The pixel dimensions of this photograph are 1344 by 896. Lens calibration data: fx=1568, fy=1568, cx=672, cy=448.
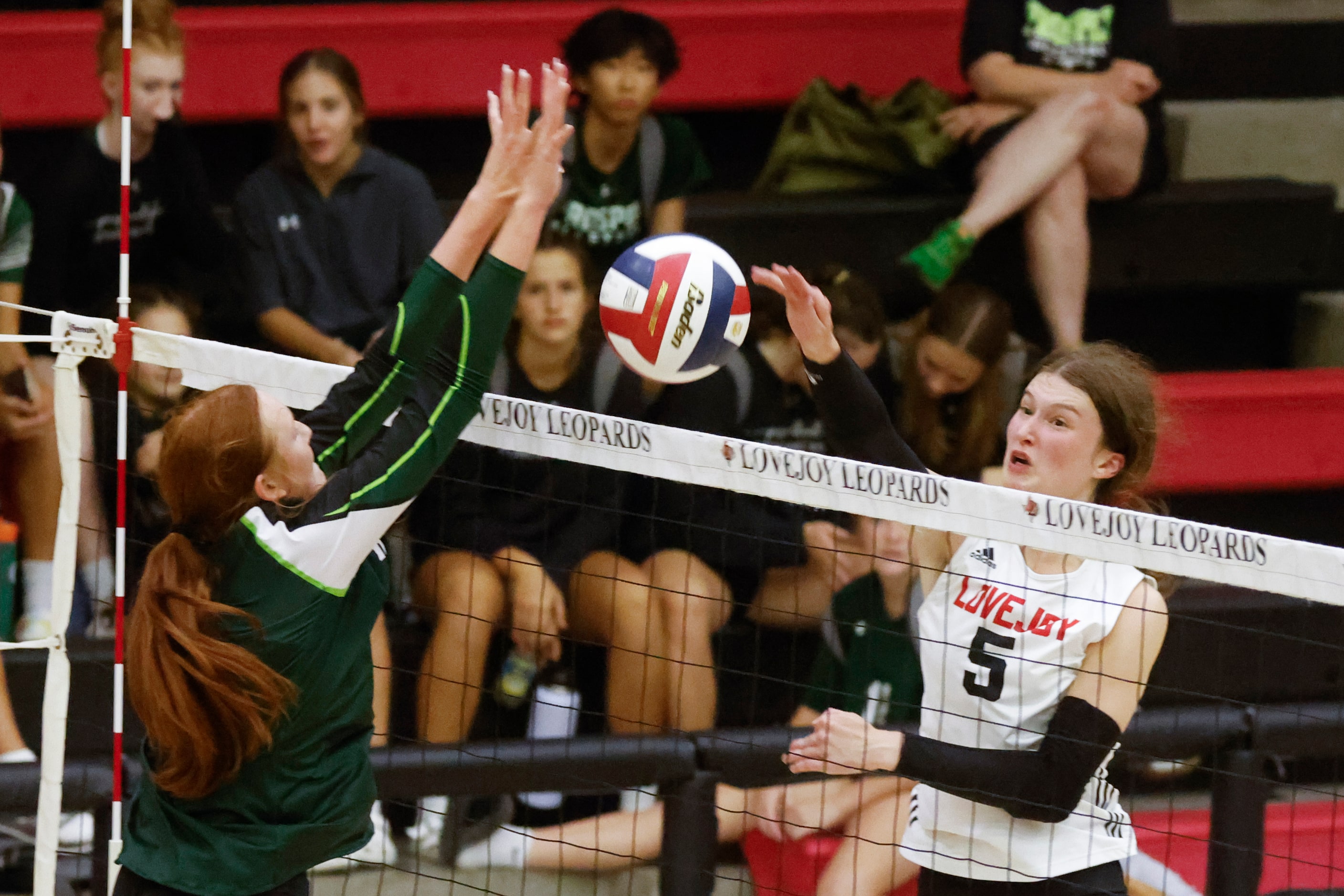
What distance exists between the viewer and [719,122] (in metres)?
6.38

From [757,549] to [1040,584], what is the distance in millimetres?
1576

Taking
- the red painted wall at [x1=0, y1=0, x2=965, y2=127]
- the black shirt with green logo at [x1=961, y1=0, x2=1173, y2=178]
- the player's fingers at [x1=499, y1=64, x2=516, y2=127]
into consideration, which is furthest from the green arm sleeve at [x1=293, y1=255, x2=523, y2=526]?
the red painted wall at [x1=0, y1=0, x2=965, y2=127]

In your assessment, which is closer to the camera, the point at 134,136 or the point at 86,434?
the point at 86,434

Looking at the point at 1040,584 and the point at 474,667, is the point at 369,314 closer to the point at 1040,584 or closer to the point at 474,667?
the point at 474,667

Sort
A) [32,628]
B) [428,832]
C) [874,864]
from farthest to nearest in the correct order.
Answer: [32,628]
[428,832]
[874,864]

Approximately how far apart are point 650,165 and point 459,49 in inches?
49.9

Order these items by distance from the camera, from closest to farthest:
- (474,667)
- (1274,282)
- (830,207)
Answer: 1. (474,667)
2. (830,207)
3. (1274,282)

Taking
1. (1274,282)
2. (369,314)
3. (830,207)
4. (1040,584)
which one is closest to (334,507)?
(1040,584)

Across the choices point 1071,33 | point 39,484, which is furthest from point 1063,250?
point 39,484

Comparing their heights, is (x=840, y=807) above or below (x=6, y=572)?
below

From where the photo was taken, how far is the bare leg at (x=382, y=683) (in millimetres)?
3730

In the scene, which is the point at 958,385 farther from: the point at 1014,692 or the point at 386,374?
the point at 386,374

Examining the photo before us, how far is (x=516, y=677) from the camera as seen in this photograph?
163 inches

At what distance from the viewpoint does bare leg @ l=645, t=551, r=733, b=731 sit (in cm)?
388
